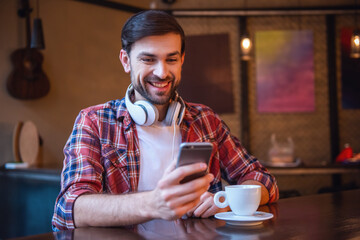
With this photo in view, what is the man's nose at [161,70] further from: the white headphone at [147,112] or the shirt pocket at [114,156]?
the shirt pocket at [114,156]

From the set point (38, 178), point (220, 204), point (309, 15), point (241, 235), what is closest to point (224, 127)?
point (220, 204)

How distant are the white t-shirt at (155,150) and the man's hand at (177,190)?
0.58 m

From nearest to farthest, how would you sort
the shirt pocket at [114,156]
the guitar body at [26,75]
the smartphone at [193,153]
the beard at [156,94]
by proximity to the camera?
the smartphone at [193,153], the shirt pocket at [114,156], the beard at [156,94], the guitar body at [26,75]

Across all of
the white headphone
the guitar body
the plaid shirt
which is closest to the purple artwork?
the guitar body

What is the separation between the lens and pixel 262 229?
1.21 meters

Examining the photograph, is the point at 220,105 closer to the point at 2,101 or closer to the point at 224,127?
the point at 2,101

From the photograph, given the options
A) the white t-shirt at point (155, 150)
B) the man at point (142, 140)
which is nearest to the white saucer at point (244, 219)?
the man at point (142, 140)

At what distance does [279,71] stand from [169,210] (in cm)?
466

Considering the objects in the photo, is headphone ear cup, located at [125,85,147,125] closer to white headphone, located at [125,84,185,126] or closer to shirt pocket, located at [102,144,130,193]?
white headphone, located at [125,84,185,126]

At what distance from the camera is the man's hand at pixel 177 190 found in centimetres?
107

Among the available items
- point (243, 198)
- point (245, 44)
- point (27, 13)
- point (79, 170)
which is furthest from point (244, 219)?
point (27, 13)

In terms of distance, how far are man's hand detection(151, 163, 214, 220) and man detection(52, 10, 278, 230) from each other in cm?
19

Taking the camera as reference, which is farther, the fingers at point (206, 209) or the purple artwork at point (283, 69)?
the purple artwork at point (283, 69)

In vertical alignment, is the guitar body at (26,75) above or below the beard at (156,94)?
above
